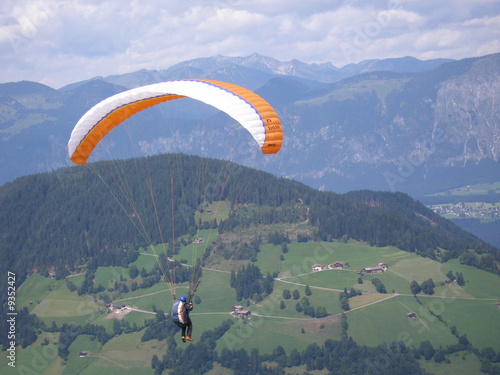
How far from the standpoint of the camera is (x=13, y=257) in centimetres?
17612

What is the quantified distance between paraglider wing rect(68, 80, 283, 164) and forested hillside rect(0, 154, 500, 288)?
114387mm

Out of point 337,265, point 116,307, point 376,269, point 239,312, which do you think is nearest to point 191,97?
point 239,312

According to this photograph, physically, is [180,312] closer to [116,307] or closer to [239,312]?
[239,312]

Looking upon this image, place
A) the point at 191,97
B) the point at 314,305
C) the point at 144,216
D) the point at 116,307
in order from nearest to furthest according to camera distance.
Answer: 1. the point at 191,97
2. the point at 314,305
3. the point at 116,307
4. the point at 144,216

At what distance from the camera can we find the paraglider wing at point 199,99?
38250mm

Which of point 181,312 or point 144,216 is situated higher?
point 181,312

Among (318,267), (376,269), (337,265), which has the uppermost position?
(376,269)

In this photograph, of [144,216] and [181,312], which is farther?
[144,216]

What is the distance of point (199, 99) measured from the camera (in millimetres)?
38344

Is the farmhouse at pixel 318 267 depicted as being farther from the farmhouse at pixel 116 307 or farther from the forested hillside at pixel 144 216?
the farmhouse at pixel 116 307

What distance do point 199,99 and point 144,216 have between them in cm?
15457

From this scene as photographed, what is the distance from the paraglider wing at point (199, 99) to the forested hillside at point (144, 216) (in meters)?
114

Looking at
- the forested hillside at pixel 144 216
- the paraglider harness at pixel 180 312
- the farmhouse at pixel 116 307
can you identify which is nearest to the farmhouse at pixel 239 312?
the farmhouse at pixel 116 307

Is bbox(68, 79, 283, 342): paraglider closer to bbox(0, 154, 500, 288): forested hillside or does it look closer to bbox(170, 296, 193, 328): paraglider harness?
bbox(170, 296, 193, 328): paraglider harness
